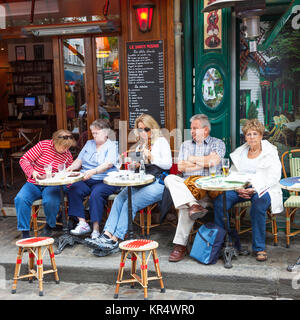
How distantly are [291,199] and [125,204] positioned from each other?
5.86 feet

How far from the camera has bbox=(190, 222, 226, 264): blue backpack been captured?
440 centimetres

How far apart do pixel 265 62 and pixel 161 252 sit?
9.00ft

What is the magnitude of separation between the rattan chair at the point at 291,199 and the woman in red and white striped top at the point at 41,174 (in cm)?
255

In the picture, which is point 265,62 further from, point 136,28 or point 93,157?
point 93,157

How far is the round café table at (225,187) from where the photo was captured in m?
4.27

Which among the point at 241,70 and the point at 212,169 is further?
the point at 241,70

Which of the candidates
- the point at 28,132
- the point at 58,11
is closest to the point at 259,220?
the point at 58,11

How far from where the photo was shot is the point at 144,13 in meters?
5.62

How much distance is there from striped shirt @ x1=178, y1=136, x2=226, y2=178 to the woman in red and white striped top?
4.62ft

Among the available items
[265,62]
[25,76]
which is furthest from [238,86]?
[25,76]

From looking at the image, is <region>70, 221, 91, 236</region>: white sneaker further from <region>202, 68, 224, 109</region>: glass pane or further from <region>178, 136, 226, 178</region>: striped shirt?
<region>202, 68, 224, 109</region>: glass pane

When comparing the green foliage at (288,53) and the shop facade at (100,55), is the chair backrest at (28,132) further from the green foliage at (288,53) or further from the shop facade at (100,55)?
the green foliage at (288,53)

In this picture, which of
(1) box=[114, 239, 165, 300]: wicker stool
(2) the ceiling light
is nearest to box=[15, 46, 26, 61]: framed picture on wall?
(2) the ceiling light

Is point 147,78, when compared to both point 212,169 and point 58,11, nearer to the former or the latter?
point 58,11
